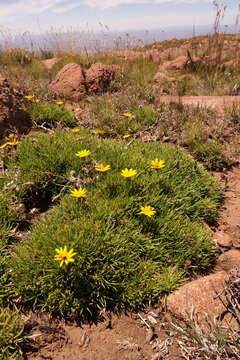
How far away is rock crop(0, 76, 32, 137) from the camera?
4258 millimetres

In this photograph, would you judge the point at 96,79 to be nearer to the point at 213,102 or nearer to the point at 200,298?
the point at 213,102

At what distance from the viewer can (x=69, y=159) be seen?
3289mm

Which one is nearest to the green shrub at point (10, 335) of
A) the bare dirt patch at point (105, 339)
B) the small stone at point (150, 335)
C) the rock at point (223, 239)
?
the bare dirt patch at point (105, 339)

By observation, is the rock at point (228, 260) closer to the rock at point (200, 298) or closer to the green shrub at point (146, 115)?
the rock at point (200, 298)

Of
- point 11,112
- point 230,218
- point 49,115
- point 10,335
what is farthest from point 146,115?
point 10,335

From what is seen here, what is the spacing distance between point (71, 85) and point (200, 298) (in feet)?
17.7

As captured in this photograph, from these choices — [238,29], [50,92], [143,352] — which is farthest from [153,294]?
[238,29]

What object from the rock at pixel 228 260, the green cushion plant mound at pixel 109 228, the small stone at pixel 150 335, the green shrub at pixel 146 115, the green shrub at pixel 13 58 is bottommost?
the small stone at pixel 150 335

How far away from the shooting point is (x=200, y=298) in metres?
2.14

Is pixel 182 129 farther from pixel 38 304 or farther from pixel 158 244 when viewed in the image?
pixel 38 304

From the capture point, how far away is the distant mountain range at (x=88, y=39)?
345 inches

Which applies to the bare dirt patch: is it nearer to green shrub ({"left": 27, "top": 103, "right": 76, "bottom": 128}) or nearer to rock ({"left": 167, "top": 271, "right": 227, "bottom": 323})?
rock ({"left": 167, "top": 271, "right": 227, "bottom": 323})

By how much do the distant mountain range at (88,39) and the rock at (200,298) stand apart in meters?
6.86

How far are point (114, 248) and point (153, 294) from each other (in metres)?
0.46
